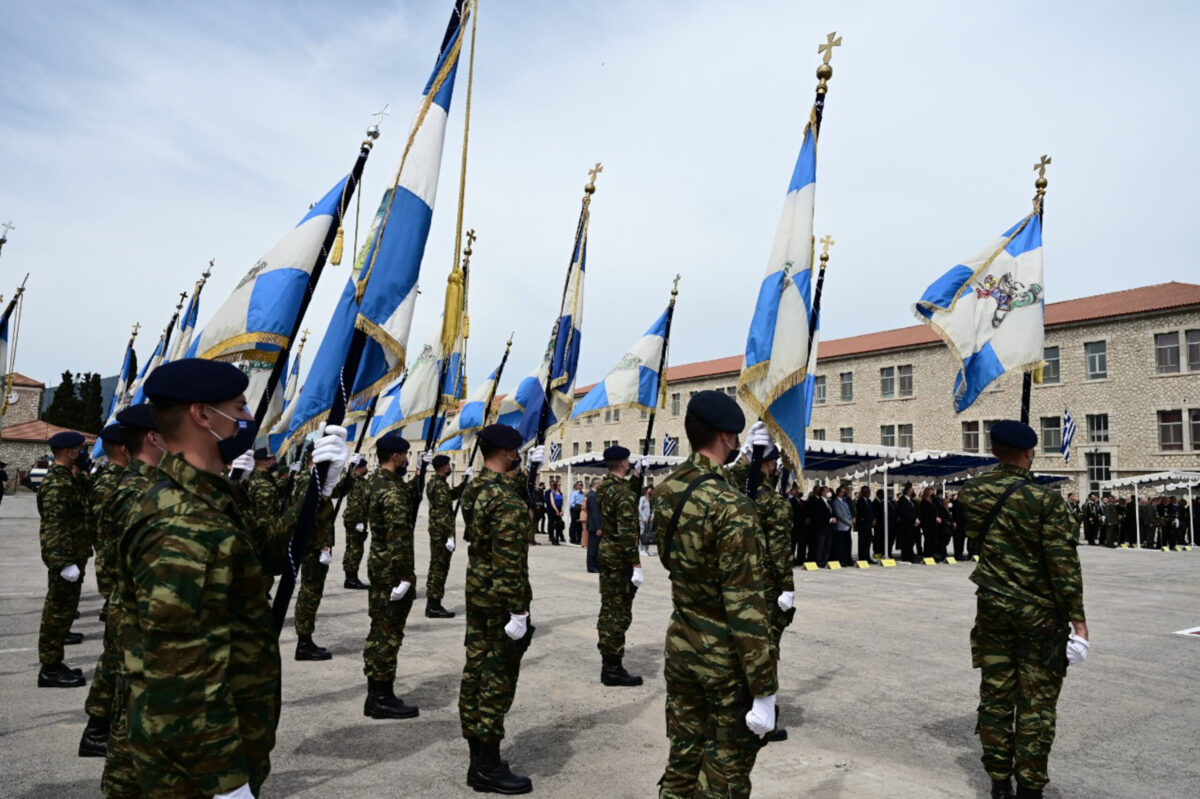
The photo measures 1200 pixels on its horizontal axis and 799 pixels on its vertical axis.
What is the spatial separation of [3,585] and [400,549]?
28.1ft

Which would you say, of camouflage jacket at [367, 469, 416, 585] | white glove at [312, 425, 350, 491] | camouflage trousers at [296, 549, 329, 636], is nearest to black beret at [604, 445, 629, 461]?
camouflage jacket at [367, 469, 416, 585]

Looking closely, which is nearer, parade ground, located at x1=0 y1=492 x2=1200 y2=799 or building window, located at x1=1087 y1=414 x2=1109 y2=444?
parade ground, located at x1=0 y1=492 x2=1200 y2=799

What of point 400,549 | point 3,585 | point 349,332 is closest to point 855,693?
point 400,549

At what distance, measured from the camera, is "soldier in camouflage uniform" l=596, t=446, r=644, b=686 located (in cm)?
670

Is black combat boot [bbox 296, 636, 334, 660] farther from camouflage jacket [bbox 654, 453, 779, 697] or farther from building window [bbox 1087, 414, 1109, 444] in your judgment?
building window [bbox 1087, 414, 1109, 444]

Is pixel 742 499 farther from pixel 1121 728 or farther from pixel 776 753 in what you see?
pixel 1121 728

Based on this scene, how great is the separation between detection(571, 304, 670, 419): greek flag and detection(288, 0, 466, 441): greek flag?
19.6ft

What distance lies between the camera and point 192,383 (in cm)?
245

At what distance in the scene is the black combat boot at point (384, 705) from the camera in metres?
5.45

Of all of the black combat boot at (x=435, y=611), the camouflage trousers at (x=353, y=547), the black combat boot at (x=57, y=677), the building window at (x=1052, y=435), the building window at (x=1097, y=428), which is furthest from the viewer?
the building window at (x=1052, y=435)

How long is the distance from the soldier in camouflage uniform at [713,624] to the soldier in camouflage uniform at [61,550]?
528 centimetres

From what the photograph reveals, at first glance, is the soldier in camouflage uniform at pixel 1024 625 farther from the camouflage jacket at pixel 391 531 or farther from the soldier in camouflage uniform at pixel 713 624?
the camouflage jacket at pixel 391 531

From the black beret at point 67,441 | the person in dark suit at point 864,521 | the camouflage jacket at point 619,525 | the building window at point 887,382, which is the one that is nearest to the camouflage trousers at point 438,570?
the camouflage jacket at point 619,525

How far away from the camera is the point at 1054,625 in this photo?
427 centimetres
